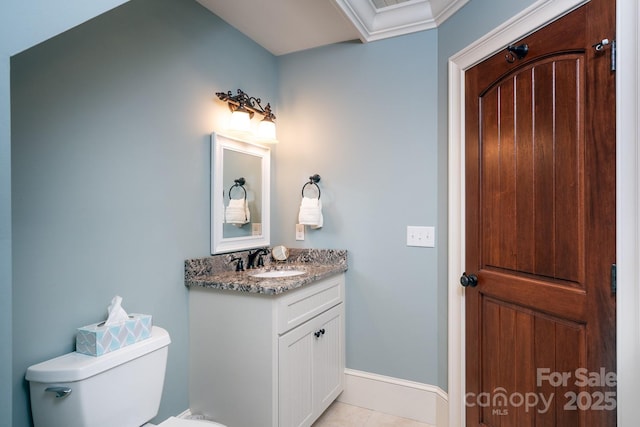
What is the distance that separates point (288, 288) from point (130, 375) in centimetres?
70

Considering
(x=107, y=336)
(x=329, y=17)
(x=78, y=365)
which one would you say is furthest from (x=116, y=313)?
(x=329, y=17)

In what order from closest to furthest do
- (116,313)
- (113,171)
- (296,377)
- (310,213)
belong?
(116,313)
(113,171)
(296,377)
(310,213)

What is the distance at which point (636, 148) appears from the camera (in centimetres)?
106

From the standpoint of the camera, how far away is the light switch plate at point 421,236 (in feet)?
Result: 6.75

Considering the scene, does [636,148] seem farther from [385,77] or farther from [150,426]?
[150,426]

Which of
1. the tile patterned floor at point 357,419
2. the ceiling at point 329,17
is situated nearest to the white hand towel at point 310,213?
the ceiling at point 329,17

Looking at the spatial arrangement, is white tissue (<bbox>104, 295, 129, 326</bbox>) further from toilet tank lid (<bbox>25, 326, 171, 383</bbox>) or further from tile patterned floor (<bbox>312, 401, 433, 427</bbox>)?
tile patterned floor (<bbox>312, 401, 433, 427</bbox>)

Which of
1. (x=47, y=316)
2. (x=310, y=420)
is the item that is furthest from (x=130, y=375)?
(x=310, y=420)

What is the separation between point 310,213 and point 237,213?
468 mm

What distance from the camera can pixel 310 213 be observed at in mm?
2275

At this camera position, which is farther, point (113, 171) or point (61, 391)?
point (113, 171)

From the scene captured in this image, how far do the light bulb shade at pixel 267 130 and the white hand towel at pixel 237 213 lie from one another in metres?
0.44

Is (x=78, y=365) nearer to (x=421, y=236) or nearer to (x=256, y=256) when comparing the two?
(x=256, y=256)

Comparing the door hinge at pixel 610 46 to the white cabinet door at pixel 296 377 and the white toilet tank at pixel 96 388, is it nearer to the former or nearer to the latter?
the white cabinet door at pixel 296 377
